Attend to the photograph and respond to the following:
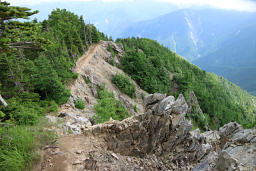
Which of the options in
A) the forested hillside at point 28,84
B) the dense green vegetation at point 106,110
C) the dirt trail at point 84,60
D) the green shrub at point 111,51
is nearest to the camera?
the forested hillside at point 28,84

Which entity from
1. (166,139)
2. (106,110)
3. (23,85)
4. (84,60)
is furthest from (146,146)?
(84,60)

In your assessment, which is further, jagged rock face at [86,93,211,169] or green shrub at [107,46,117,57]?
green shrub at [107,46,117,57]

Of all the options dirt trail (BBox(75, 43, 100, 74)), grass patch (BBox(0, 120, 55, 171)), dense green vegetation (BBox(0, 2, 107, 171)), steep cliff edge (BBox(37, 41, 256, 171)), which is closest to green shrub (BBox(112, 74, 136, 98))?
dirt trail (BBox(75, 43, 100, 74))

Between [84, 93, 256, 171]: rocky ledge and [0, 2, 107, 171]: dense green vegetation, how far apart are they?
5.00 m

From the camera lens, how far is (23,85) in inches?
718

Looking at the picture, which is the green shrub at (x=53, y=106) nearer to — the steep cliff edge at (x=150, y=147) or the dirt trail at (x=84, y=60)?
the steep cliff edge at (x=150, y=147)

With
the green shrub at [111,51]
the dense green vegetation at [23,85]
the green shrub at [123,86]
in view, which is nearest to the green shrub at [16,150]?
the dense green vegetation at [23,85]

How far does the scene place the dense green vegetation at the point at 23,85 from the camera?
8.75 m

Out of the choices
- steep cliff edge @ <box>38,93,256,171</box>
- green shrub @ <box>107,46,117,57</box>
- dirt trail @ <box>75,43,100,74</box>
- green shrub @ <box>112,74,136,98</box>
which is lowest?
steep cliff edge @ <box>38,93,256,171</box>

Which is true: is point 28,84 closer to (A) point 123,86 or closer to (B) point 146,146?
(B) point 146,146

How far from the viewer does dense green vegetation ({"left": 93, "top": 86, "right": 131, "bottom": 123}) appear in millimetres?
22069

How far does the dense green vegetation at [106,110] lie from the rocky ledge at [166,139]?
24.2 feet

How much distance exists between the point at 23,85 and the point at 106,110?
469 inches

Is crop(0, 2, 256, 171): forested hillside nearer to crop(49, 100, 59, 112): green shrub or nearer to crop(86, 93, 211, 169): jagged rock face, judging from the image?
crop(49, 100, 59, 112): green shrub
